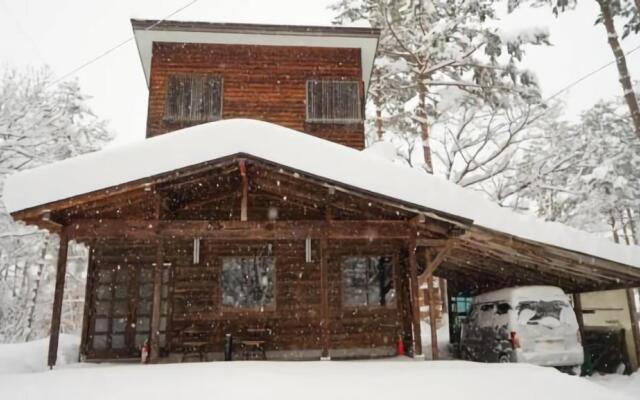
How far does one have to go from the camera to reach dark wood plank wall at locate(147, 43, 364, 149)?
44.2ft

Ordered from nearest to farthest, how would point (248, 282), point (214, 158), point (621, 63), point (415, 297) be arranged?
1. point (214, 158)
2. point (415, 297)
3. point (248, 282)
4. point (621, 63)

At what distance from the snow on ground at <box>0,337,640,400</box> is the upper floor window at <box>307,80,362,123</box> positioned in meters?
7.68

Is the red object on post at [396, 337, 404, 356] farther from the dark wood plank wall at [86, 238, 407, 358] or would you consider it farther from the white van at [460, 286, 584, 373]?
the white van at [460, 286, 584, 373]

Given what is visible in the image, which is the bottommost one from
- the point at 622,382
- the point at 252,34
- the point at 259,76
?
the point at 622,382

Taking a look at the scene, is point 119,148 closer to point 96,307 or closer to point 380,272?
point 96,307

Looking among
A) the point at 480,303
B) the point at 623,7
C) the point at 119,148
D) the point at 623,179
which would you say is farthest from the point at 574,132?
the point at 119,148

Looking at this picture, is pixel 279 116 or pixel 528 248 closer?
pixel 528 248

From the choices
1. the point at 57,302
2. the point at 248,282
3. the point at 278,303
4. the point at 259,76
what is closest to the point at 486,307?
the point at 278,303

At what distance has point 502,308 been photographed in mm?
10430

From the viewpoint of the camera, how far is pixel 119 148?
29.7 feet

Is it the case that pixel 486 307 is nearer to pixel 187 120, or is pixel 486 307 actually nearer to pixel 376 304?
pixel 376 304

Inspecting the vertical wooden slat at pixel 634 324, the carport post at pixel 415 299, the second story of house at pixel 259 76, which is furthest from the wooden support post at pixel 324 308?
the vertical wooden slat at pixel 634 324

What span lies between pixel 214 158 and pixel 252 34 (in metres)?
6.20

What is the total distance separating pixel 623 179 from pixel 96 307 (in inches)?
1062
